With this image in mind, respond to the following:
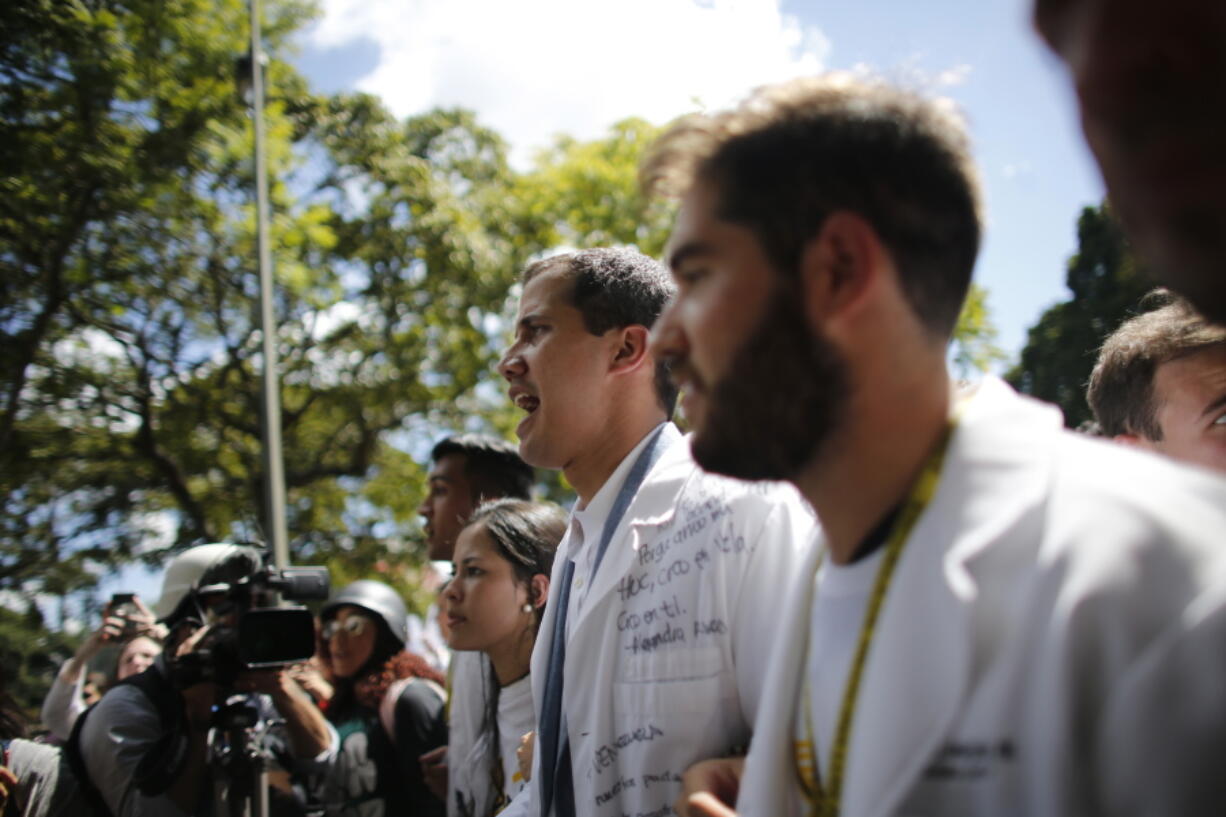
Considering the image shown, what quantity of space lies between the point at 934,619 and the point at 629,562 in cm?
109

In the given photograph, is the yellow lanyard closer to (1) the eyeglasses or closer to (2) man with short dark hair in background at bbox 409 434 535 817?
(2) man with short dark hair in background at bbox 409 434 535 817

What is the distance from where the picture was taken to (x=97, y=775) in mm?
3512

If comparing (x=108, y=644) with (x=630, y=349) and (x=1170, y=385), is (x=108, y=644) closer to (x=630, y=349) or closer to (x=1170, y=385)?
(x=630, y=349)

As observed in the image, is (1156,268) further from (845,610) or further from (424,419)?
(424,419)

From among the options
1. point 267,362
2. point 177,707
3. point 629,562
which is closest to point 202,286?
point 267,362

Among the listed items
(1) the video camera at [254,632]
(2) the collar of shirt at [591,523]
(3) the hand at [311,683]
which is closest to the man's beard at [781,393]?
(2) the collar of shirt at [591,523]

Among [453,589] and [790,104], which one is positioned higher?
[790,104]

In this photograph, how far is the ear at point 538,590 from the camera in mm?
3580

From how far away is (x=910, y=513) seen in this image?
1302 millimetres

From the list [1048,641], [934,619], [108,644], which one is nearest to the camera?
[1048,641]

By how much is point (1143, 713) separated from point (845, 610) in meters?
0.46

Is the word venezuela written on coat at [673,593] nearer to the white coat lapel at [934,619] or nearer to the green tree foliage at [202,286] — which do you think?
the white coat lapel at [934,619]

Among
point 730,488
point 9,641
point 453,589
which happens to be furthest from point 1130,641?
point 9,641

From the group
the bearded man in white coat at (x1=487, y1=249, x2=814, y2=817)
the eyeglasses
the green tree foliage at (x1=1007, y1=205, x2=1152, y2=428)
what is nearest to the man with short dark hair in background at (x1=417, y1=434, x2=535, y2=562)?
the eyeglasses
